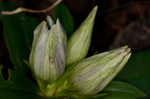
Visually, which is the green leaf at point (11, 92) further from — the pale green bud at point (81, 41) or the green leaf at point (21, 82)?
the pale green bud at point (81, 41)

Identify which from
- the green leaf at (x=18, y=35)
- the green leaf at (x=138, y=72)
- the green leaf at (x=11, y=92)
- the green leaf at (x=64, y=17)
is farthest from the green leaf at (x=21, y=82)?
the green leaf at (x=138, y=72)

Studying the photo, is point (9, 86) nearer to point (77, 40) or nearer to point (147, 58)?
point (77, 40)

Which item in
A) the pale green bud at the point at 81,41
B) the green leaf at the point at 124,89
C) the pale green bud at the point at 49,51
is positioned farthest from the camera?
the green leaf at the point at 124,89

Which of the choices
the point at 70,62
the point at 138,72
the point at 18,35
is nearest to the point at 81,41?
the point at 70,62

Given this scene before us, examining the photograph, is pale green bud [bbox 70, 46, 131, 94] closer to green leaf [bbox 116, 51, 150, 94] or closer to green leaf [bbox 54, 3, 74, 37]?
green leaf [bbox 54, 3, 74, 37]

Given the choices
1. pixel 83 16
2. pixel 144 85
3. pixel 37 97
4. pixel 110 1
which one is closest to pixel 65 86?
pixel 37 97

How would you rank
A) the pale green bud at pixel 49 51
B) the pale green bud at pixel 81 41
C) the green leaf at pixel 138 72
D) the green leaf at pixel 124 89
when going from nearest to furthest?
1. the pale green bud at pixel 49 51
2. the pale green bud at pixel 81 41
3. the green leaf at pixel 124 89
4. the green leaf at pixel 138 72
